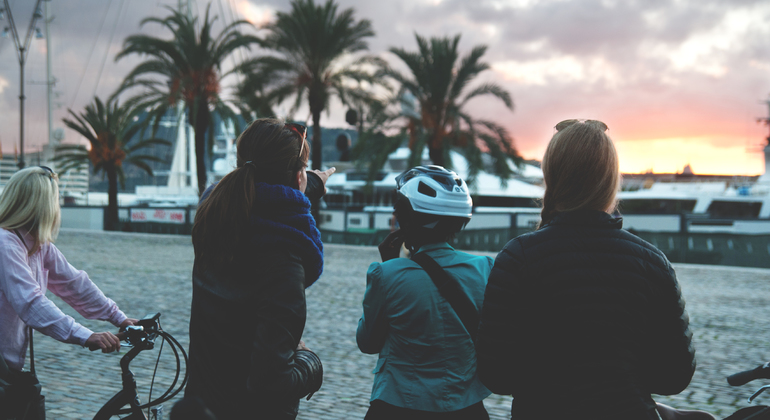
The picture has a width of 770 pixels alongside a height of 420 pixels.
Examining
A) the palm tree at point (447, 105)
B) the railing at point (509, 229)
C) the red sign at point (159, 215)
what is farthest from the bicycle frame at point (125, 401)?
the red sign at point (159, 215)

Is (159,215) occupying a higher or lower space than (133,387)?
lower

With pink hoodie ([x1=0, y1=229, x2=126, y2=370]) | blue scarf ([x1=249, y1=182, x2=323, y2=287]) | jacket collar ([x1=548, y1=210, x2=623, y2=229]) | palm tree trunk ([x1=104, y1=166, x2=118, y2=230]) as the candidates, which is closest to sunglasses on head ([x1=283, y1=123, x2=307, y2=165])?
blue scarf ([x1=249, y1=182, x2=323, y2=287])

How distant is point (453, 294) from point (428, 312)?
4.1 inches

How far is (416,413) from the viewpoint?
2096 millimetres

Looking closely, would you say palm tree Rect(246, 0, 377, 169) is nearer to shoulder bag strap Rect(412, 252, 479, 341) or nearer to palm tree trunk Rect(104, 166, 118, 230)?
palm tree trunk Rect(104, 166, 118, 230)

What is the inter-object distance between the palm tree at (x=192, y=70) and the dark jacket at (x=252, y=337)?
2349 centimetres

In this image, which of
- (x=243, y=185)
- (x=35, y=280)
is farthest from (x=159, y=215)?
(x=243, y=185)

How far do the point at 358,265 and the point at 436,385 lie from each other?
48.0 feet

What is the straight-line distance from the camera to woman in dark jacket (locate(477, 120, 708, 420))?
1.67 meters

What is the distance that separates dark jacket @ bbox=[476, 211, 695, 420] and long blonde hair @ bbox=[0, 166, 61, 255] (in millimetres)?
1722

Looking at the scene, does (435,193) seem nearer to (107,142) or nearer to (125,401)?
(125,401)

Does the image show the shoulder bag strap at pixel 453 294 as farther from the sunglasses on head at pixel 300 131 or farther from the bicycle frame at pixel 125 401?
the bicycle frame at pixel 125 401

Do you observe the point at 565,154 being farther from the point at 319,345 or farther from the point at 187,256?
the point at 187,256

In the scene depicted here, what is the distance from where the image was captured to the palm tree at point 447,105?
2356cm
